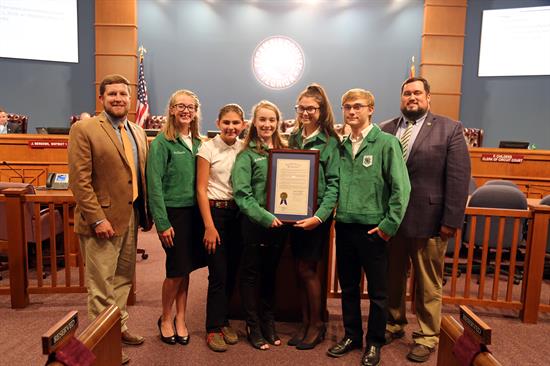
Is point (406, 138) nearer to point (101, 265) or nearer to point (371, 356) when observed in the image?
point (371, 356)

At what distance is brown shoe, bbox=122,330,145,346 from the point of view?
8.22ft

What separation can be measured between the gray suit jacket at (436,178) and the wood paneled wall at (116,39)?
725 centimetres

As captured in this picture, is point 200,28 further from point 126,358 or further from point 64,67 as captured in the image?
point 126,358

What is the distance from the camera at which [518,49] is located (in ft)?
27.1

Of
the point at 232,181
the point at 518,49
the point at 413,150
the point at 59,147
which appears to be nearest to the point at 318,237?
the point at 232,181

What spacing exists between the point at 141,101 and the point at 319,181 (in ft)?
22.3

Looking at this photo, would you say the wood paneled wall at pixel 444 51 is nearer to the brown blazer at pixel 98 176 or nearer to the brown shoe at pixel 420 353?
the brown shoe at pixel 420 353

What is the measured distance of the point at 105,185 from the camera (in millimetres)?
2215

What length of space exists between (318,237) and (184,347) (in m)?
1.07

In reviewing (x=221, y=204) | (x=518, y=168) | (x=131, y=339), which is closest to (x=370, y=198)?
(x=221, y=204)

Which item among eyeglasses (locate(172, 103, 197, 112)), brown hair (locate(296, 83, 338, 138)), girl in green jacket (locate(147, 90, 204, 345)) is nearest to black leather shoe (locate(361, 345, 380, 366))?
girl in green jacket (locate(147, 90, 204, 345))

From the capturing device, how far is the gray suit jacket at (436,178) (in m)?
2.31

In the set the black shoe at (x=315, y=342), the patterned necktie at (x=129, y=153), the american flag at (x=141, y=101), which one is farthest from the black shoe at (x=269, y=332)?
the american flag at (x=141, y=101)

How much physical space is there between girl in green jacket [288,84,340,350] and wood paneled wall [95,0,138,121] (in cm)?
690
